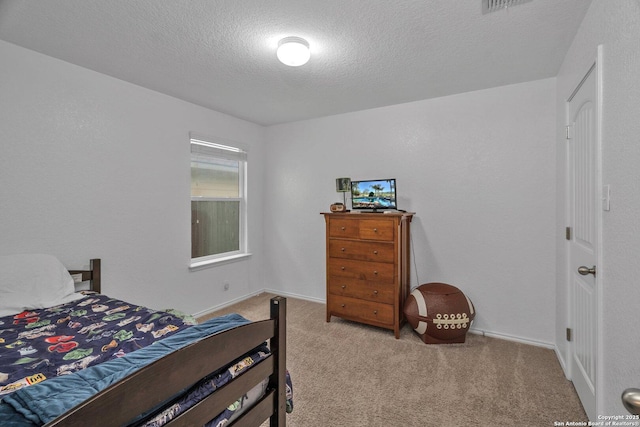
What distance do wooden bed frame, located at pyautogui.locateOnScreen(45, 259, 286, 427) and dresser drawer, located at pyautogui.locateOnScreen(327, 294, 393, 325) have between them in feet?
5.95

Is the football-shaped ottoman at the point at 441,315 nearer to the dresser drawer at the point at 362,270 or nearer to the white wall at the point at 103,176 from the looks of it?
the dresser drawer at the point at 362,270

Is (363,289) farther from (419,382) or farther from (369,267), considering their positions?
(419,382)

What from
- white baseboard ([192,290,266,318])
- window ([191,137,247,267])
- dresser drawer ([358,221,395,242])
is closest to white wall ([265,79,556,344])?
dresser drawer ([358,221,395,242])

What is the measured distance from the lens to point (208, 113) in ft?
11.7

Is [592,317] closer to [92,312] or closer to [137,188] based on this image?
[92,312]

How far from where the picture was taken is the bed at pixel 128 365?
0.76 metres

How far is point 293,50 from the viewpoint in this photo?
2053 mm

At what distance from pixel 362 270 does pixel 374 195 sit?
834 mm

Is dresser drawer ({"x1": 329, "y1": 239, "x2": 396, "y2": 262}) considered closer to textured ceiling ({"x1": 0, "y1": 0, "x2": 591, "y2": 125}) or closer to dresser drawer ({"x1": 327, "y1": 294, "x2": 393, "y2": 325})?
dresser drawer ({"x1": 327, "y1": 294, "x2": 393, "y2": 325})

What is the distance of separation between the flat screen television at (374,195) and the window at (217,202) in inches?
66.4

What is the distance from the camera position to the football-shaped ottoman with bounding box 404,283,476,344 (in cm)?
269

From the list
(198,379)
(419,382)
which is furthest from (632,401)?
(419,382)

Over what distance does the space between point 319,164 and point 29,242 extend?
291 cm

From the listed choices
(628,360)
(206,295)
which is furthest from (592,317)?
(206,295)
